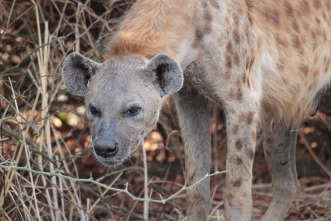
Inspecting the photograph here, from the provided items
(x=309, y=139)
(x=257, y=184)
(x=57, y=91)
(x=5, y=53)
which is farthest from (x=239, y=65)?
(x=309, y=139)

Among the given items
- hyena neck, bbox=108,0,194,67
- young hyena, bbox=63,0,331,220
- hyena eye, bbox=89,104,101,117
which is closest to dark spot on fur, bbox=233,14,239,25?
young hyena, bbox=63,0,331,220

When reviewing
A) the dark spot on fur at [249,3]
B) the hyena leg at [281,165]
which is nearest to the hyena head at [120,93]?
the dark spot on fur at [249,3]

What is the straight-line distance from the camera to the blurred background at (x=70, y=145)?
3.45 meters

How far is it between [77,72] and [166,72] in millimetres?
431

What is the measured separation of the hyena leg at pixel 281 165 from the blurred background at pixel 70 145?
30 centimetres

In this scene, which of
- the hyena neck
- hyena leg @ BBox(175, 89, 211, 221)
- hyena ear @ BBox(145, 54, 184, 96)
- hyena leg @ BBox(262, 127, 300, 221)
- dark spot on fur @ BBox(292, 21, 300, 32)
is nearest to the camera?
hyena ear @ BBox(145, 54, 184, 96)

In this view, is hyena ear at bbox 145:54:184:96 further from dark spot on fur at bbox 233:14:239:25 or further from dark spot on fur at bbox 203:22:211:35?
dark spot on fur at bbox 233:14:239:25

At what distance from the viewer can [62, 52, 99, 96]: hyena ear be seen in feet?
9.28

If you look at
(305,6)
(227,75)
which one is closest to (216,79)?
(227,75)

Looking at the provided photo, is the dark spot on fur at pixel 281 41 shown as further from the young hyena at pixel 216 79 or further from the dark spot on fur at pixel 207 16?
the dark spot on fur at pixel 207 16

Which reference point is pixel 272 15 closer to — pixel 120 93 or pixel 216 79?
pixel 216 79

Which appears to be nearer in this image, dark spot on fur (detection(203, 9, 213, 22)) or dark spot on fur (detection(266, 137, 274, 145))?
dark spot on fur (detection(203, 9, 213, 22))

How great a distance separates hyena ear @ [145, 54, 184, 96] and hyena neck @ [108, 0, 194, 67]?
0.12 m

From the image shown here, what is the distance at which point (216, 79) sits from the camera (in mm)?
3086
